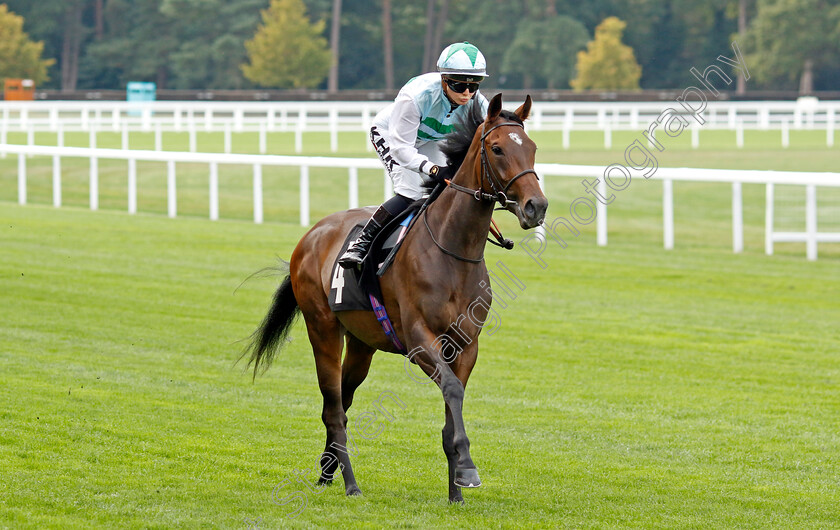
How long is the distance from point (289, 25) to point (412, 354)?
4559 cm

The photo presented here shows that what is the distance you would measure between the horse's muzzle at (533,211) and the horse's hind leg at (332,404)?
138 centimetres

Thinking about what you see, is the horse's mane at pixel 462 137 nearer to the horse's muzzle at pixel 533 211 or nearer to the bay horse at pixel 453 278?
the bay horse at pixel 453 278

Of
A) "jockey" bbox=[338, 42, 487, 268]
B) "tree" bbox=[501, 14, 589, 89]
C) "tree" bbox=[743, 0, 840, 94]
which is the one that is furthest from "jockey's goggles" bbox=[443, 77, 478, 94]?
"tree" bbox=[501, 14, 589, 89]

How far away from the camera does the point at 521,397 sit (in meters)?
7.22

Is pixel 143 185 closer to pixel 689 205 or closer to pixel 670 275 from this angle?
pixel 689 205

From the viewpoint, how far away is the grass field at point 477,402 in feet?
16.2

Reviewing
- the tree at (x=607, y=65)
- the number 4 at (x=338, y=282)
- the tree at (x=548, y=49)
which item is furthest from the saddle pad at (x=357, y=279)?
the tree at (x=548, y=49)

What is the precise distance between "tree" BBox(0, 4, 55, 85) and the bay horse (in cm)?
4676

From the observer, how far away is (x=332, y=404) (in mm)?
5316

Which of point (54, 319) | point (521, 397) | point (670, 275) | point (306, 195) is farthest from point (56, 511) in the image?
point (306, 195)

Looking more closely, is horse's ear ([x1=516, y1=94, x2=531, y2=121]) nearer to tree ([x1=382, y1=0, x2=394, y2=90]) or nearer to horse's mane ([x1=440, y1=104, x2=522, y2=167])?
horse's mane ([x1=440, y1=104, x2=522, y2=167])

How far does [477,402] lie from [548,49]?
50273mm

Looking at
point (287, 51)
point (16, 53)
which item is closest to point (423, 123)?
point (287, 51)

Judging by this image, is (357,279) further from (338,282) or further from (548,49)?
(548,49)
